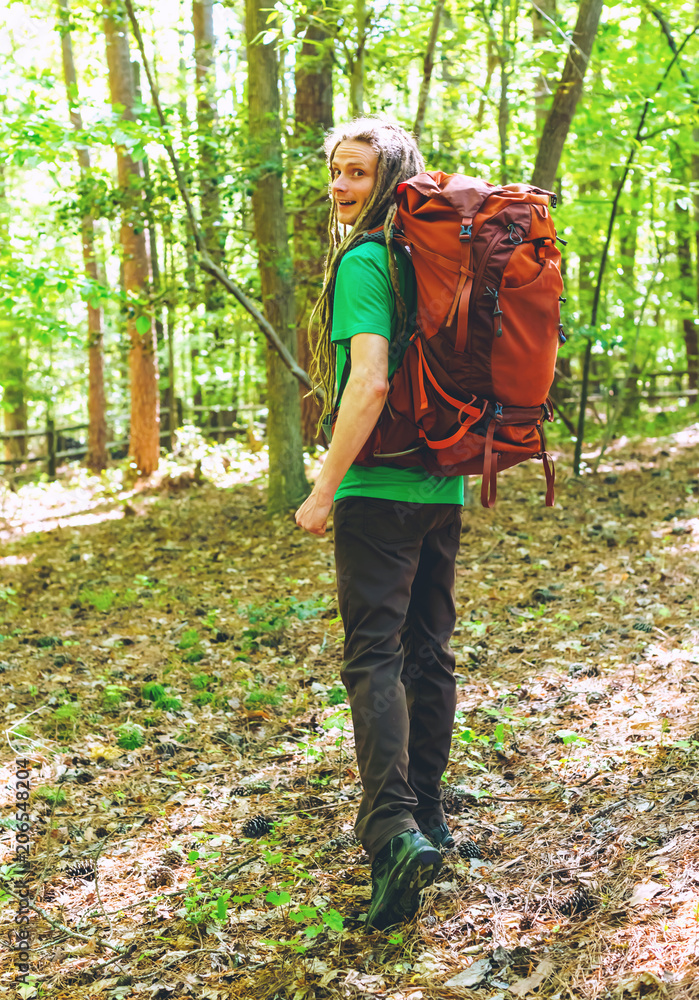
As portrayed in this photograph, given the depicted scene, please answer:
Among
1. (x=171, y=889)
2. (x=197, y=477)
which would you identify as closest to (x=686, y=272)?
(x=197, y=477)

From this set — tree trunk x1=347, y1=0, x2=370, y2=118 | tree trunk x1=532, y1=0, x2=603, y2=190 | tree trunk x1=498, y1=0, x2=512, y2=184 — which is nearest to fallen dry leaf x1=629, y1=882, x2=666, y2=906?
tree trunk x1=532, y1=0, x2=603, y2=190

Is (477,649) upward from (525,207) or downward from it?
downward

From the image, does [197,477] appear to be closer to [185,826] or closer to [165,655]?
[165,655]

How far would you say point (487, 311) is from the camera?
6.92ft

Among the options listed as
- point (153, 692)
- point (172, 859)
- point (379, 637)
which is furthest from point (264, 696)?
point (379, 637)

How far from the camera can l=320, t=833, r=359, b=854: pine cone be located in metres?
2.77

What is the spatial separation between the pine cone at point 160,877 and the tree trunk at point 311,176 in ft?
15.1

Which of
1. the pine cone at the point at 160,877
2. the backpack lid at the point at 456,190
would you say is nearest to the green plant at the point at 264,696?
the pine cone at the point at 160,877

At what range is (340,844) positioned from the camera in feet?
9.16

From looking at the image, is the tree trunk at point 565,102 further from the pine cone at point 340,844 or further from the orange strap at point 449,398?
the pine cone at point 340,844

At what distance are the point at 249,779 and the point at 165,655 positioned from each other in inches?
66.7

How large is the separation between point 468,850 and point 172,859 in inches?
41.4

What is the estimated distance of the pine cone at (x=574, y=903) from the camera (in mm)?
2248

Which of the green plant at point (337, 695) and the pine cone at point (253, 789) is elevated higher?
the green plant at point (337, 695)
